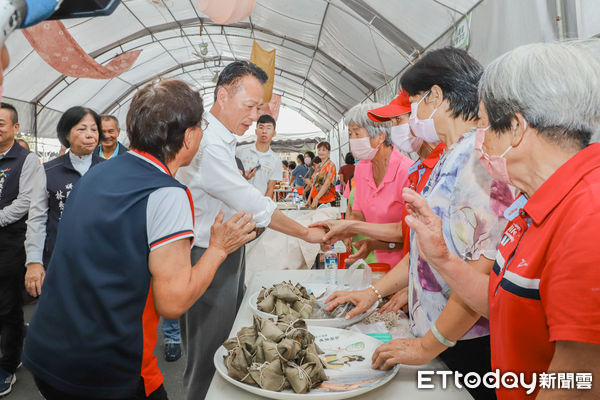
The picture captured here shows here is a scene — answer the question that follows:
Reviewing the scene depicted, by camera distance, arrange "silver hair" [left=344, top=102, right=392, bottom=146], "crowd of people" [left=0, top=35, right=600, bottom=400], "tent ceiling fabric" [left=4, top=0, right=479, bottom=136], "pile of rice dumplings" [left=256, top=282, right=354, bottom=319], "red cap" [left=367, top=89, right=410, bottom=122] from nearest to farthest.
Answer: "crowd of people" [left=0, top=35, right=600, bottom=400] < "pile of rice dumplings" [left=256, top=282, right=354, bottom=319] < "red cap" [left=367, top=89, right=410, bottom=122] < "silver hair" [left=344, top=102, right=392, bottom=146] < "tent ceiling fabric" [left=4, top=0, right=479, bottom=136]

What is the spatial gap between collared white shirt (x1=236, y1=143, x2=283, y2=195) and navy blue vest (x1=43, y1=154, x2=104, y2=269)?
2.43m

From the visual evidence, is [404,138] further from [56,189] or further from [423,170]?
[56,189]

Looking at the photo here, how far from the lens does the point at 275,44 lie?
12.6m

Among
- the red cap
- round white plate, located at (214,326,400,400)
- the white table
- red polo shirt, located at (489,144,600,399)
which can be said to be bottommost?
the white table

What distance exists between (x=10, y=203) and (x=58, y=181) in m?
0.43

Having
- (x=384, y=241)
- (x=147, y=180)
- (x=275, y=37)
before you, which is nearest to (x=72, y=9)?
(x=147, y=180)

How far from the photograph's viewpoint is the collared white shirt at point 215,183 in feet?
6.72

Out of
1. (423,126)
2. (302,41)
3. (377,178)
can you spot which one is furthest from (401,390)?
(302,41)

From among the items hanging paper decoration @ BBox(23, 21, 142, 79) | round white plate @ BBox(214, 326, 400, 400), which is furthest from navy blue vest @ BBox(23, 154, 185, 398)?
hanging paper decoration @ BBox(23, 21, 142, 79)

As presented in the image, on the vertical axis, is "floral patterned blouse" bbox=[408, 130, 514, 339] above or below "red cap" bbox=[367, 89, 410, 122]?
below

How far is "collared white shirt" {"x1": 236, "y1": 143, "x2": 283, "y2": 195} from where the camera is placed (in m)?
5.11

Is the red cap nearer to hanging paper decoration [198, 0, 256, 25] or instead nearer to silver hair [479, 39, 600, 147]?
silver hair [479, 39, 600, 147]

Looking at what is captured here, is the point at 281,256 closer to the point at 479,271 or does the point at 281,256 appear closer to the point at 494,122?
the point at 479,271
